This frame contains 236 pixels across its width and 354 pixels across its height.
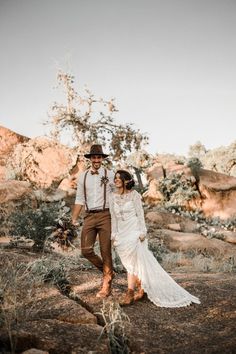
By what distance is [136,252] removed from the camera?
15.8 ft

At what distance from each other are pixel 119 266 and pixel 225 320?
3.12 meters

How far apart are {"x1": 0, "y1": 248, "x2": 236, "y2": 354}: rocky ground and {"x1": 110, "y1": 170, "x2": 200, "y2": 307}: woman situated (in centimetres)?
19

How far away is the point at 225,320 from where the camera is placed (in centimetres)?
392

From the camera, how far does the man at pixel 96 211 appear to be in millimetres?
4922

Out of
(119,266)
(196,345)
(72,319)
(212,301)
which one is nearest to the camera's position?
A: (196,345)

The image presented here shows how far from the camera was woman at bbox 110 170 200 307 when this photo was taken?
472 cm

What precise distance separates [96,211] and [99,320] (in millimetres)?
1545

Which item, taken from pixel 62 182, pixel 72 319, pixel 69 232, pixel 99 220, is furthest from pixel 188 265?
pixel 62 182

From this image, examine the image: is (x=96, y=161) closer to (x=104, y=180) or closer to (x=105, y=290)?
(x=104, y=180)

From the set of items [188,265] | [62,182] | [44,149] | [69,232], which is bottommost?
[188,265]

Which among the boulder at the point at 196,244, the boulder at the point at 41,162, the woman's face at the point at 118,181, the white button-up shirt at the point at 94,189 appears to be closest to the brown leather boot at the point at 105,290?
the white button-up shirt at the point at 94,189

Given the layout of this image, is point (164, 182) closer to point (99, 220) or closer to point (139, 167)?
point (139, 167)

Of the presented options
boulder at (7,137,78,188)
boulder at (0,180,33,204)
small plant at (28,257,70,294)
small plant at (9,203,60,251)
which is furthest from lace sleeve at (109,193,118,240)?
boulder at (7,137,78,188)

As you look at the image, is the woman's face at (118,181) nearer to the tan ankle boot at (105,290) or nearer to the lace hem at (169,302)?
the lace hem at (169,302)
